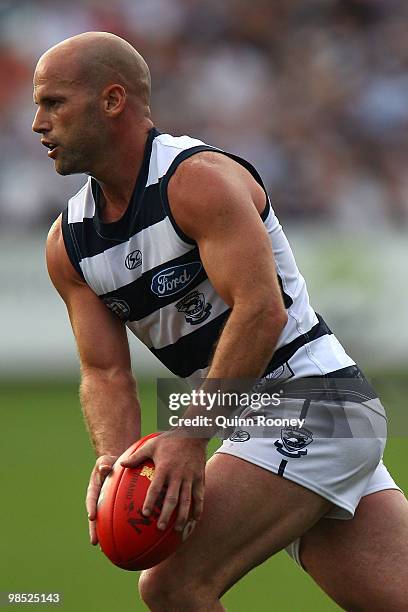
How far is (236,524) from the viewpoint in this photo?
147 inches

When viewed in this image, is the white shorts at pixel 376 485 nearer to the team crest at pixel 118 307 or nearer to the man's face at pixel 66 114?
the team crest at pixel 118 307

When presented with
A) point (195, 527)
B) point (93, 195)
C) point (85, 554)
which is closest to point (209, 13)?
point (85, 554)

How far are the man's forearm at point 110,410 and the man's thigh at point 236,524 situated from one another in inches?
17.4

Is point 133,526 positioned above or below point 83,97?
below

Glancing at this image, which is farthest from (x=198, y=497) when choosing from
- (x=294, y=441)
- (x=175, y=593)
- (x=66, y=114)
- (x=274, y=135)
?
(x=274, y=135)

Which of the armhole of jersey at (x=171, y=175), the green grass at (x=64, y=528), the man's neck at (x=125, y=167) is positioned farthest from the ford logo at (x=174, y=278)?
the green grass at (x=64, y=528)

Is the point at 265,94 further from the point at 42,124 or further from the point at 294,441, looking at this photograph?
the point at 294,441

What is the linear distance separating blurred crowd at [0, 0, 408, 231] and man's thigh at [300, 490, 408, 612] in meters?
8.82

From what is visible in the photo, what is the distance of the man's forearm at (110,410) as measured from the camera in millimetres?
4176

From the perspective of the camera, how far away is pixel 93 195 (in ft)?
13.9

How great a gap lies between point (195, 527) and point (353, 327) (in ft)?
26.7

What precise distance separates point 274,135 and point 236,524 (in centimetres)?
985

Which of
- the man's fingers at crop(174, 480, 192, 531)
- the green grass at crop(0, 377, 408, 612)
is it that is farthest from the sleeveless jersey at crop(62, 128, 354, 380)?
the green grass at crop(0, 377, 408, 612)

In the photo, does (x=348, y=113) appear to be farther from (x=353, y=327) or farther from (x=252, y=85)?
(x=353, y=327)
